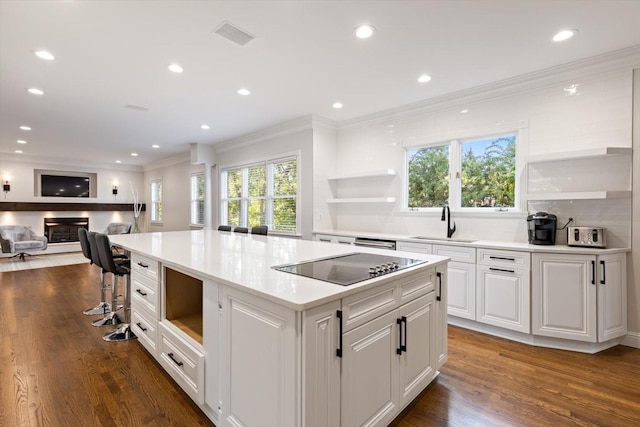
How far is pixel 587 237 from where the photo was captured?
288cm

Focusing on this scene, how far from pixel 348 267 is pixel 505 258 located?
2039mm

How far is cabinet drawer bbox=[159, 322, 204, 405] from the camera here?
5.88 feet

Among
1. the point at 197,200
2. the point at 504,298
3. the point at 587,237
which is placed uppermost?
the point at 197,200

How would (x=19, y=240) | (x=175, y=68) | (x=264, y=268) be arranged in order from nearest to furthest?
(x=264, y=268) < (x=175, y=68) < (x=19, y=240)

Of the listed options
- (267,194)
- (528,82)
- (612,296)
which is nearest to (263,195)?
(267,194)

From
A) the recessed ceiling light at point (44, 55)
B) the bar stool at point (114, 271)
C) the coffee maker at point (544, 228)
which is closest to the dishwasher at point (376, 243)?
the coffee maker at point (544, 228)

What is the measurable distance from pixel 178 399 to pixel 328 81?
3315mm

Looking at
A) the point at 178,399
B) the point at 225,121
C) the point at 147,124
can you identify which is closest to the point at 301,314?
the point at 178,399

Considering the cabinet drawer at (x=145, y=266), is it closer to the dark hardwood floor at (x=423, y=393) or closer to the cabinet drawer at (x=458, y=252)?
the dark hardwood floor at (x=423, y=393)

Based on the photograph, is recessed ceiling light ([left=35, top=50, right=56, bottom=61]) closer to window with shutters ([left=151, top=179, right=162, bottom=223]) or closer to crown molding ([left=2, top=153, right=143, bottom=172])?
window with shutters ([left=151, top=179, right=162, bottom=223])

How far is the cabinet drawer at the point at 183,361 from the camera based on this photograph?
1793 millimetres

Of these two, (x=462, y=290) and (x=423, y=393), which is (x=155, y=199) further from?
(x=423, y=393)

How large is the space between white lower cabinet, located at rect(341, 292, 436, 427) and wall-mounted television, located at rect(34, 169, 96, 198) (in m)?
10.8

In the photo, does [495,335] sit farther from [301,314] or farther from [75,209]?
[75,209]
